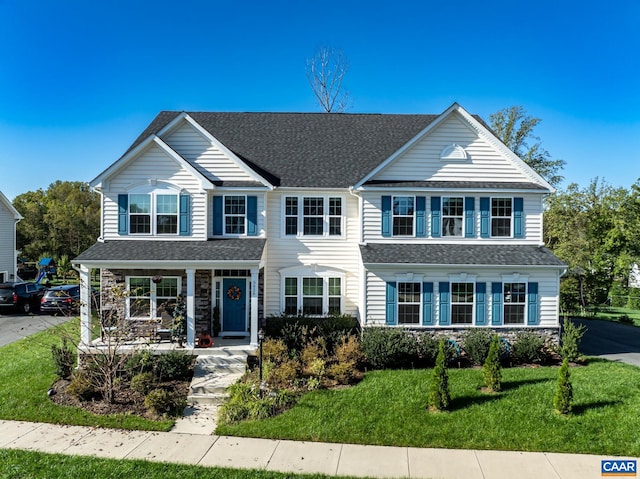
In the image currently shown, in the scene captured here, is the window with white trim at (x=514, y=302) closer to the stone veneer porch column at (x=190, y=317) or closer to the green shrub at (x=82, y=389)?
the stone veneer porch column at (x=190, y=317)

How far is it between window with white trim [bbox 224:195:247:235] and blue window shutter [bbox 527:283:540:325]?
36.5 feet

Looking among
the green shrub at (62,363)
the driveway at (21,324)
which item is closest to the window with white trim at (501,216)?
the green shrub at (62,363)

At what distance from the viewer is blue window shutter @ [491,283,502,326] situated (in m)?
15.8

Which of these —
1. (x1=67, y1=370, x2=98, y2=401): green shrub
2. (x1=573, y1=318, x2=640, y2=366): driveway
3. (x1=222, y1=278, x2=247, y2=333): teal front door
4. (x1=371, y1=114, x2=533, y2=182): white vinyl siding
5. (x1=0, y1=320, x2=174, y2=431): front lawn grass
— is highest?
(x1=371, y1=114, x2=533, y2=182): white vinyl siding

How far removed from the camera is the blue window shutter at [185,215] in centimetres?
1591

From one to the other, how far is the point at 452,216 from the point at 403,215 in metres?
1.93

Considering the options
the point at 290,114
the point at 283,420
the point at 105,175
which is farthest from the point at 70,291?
the point at 283,420

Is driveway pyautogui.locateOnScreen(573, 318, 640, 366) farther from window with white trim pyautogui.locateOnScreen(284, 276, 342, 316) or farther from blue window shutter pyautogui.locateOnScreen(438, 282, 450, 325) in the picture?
window with white trim pyautogui.locateOnScreen(284, 276, 342, 316)

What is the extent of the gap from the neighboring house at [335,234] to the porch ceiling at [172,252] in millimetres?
69

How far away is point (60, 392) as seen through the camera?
1208 centimetres

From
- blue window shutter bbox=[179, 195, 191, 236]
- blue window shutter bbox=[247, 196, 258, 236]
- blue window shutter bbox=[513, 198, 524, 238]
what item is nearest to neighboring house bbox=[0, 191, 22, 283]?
blue window shutter bbox=[179, 195, 191, 236]

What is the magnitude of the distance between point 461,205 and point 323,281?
621 centimetres

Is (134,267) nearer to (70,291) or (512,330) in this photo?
(70,291)

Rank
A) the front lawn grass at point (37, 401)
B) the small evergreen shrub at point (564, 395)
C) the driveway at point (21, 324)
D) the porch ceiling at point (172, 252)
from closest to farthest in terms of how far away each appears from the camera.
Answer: the front lawn grass at point (37, 401) → the small evergreen shrub at point (564, 395) → the porch ceiling at point (172, 252) → the driveway at point (21, 324)
